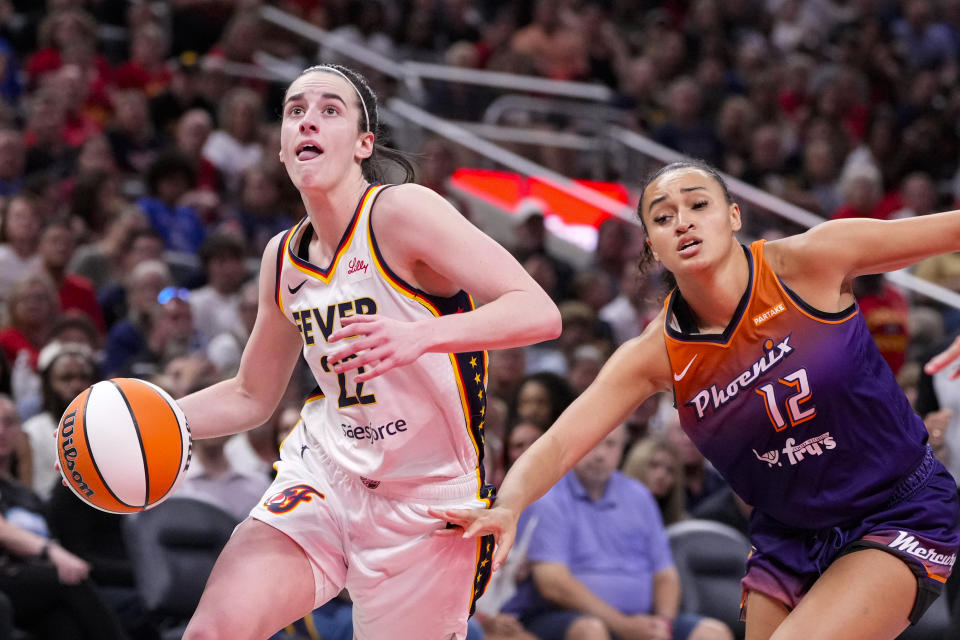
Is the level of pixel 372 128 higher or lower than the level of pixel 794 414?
higher

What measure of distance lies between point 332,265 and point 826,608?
1644 millimetres

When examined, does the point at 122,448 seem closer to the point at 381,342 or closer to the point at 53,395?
the point at 381,342

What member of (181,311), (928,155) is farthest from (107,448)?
(928,155)

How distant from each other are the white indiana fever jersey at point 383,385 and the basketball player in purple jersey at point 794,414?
26cm

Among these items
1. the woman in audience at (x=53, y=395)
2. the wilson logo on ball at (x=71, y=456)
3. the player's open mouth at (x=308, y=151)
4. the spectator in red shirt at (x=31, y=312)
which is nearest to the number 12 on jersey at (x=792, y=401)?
the player's open mouth at (x=308, y=151)

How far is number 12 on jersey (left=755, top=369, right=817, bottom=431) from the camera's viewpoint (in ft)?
11.7

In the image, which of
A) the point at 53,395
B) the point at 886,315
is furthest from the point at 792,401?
the point at 886,315

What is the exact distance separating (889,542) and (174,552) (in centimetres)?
353

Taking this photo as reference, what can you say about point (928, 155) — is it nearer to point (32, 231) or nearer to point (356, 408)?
point (32, 231)

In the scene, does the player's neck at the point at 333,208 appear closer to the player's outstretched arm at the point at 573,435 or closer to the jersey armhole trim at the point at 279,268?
the jersey armhole trim at the point at 279,268

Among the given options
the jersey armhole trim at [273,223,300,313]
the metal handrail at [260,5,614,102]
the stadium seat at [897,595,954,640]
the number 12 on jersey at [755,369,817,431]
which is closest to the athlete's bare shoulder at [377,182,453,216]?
the jersey armhole trim at [273,223,300,313]

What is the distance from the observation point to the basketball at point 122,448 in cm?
363

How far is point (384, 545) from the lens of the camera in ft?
12.2

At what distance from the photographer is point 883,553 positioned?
3.48 meters
